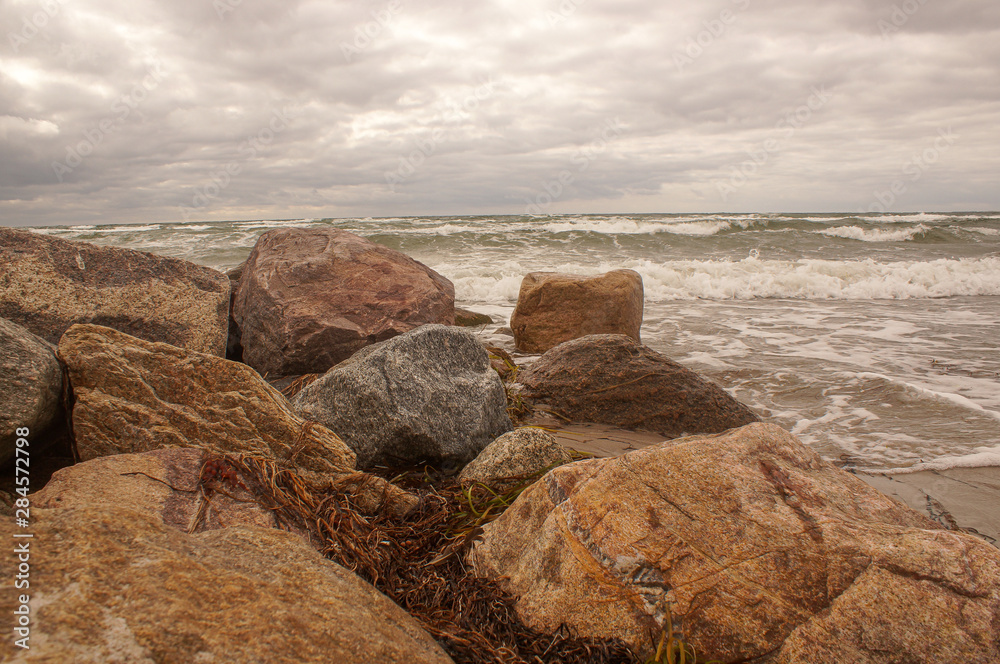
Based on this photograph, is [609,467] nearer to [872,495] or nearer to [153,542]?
[872,495]

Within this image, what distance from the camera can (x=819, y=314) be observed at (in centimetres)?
931

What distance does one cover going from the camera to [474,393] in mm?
3270

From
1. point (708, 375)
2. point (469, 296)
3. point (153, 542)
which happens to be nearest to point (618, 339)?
point (708, 375)

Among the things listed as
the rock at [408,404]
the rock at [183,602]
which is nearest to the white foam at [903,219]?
the rock at [408,404]

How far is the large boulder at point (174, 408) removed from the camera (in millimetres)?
2328

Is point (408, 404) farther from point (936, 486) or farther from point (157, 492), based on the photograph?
point (936, 486)

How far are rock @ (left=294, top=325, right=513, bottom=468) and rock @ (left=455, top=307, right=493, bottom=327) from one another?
4.69m

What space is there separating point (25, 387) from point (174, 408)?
0.52m

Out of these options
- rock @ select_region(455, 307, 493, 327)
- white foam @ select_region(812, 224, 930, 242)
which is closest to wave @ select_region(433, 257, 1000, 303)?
rock @ select_region(455, 307, 493, 327)

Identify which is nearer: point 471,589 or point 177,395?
point 471,589

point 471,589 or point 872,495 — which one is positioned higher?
point 872,495

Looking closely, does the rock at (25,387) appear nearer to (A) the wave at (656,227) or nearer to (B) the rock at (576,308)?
(B) the rock at (576,308)

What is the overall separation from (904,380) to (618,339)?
3.00m

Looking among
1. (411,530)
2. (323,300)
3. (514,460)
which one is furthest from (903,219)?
(411,530)
